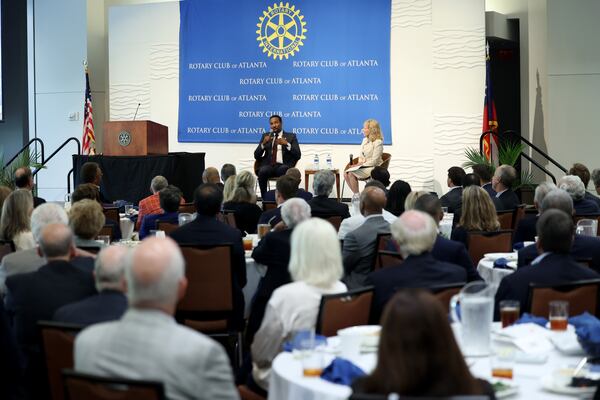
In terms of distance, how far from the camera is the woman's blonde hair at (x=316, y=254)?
4070mm

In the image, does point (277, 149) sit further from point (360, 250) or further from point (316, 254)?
point (316, 254)

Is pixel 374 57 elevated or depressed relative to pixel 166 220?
elevated

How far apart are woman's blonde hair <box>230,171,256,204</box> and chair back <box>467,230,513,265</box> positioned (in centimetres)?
248

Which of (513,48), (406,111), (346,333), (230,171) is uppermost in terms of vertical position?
(513,48)

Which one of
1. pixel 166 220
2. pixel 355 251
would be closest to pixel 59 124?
pixel 166 220

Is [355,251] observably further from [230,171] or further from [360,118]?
[360,118]

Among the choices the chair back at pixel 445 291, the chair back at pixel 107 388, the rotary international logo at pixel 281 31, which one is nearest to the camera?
the chair back at pixel 107 388

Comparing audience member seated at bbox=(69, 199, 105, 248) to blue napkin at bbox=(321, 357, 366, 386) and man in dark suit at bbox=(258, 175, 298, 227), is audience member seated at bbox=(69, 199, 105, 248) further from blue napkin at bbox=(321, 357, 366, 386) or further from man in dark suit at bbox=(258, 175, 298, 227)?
blue napkin at bbox=(321, 357, 366, 386)

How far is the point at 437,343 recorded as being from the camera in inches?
89.4

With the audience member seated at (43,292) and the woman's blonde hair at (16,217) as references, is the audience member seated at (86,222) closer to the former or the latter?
the woman's blonde hair at (16,217)

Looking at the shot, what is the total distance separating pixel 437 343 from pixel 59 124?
15483 mm

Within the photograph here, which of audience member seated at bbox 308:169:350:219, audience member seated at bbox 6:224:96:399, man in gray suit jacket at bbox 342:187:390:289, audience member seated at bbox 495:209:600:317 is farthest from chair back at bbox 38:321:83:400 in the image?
audience member seated at bbox 308:169:350:219

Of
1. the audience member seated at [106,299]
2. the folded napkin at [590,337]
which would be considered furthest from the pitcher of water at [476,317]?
the audience member seated at [106,299]

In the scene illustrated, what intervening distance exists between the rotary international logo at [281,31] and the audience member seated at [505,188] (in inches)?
263
